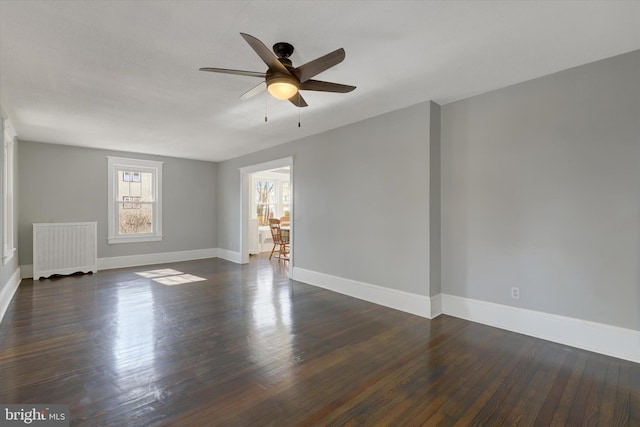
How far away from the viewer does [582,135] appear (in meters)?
2.78

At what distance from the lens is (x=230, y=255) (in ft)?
24.7

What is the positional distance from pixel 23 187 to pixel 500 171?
7.65 metres

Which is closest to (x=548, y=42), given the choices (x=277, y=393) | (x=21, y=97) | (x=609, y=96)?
(x=609, y=96)

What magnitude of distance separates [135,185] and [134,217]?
2.37ft

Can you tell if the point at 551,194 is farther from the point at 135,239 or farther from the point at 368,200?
the point at 135,239

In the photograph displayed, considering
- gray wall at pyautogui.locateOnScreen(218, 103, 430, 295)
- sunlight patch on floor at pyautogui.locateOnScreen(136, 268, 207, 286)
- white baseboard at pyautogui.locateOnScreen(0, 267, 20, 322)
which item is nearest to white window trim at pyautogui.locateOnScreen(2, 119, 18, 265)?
white baseboard at pyautogui.locateOnScreen(0, 267, 20, 322)

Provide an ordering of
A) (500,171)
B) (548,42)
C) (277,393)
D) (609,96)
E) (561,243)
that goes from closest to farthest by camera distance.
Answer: (277,393), (548,42), (609,96), (561,243), (500,171)

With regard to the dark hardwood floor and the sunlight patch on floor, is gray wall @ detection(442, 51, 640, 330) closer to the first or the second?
the dark hardwood floor

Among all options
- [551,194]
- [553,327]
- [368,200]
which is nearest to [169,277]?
[368,200]

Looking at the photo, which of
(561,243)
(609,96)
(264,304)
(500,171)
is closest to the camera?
(609,96)

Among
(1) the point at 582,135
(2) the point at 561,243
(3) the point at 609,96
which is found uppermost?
(3) the point at 609,96

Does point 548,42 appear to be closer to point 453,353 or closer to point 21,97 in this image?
point 453,353

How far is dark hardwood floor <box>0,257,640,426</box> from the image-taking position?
1.90 metres

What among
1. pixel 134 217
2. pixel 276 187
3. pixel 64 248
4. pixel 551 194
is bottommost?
pixel 64 248
